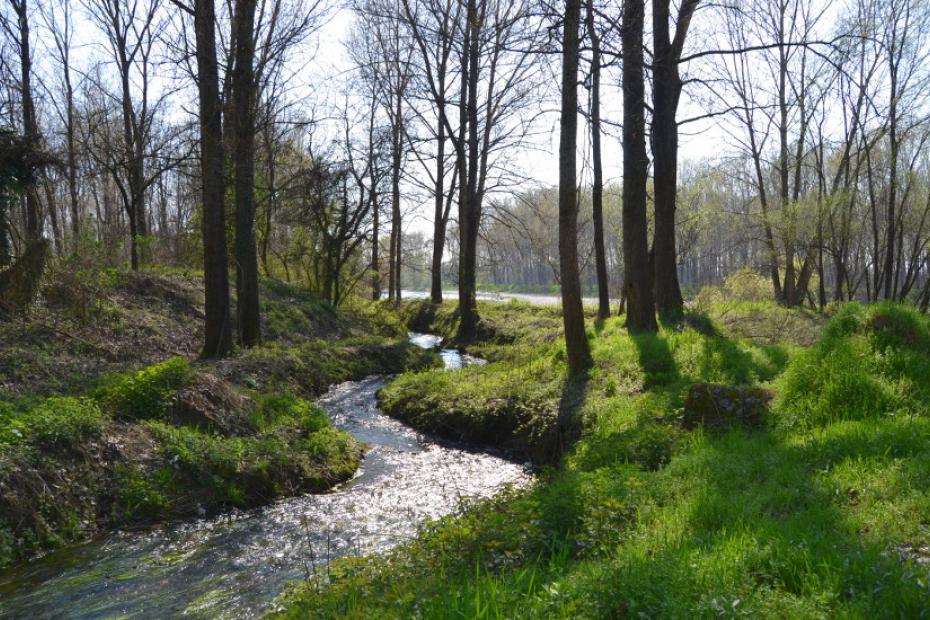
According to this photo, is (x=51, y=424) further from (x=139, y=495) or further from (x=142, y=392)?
(x=142, y=392)

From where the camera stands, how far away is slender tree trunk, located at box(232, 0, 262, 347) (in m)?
13.0

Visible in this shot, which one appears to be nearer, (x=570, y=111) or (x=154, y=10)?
(x=570, y=111)

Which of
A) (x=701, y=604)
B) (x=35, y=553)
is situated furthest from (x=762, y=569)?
(x=35, y=553)

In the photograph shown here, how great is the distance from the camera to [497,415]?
10391 millimetres

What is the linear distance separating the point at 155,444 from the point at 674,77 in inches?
450

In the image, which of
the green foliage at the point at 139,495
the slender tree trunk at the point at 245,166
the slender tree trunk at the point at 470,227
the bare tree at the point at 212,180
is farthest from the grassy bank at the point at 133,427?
the slender tree trunk at the point at 470,227

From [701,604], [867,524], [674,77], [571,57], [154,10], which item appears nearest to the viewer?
[701,604]

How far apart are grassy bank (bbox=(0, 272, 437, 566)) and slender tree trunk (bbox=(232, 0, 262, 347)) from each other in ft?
3.90

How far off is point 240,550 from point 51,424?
2.68 metres

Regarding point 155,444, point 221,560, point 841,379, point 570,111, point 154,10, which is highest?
point 154,10

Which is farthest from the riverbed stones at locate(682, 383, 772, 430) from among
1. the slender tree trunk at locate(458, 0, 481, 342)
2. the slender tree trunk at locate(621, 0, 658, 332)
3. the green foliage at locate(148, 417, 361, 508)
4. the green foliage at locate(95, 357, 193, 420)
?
the slender tree trunk at locate(458, 0, 481, 342)

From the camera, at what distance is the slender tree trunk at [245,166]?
13.0 metres

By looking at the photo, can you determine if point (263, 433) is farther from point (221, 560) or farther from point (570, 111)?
point (570, 111)

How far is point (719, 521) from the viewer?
4617 mm
